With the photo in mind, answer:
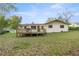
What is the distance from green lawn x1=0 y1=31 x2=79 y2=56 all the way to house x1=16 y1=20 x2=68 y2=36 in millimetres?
43

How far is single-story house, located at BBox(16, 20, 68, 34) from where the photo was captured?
202cm

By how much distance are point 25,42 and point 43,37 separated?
0.18 metres

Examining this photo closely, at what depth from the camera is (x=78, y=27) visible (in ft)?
6.55

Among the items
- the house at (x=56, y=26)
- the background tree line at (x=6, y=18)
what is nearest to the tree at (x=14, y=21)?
the background tree line at (x=6, y=18)

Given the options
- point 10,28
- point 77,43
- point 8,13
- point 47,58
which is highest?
point 8,13

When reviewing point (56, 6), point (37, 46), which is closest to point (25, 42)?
point (37, 46)

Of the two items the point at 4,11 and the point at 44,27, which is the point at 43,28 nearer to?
the point at 44,27

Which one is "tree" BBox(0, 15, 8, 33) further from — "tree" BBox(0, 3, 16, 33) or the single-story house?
the single-story house

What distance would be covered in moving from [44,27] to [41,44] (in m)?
0.16

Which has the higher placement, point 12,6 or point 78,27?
point 12,6

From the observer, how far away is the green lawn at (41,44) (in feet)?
6.53

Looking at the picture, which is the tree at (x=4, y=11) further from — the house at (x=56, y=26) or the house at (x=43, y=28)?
the house at (x=56, y=26)

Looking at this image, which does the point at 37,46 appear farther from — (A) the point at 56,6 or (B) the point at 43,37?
(A) the point at 56,6

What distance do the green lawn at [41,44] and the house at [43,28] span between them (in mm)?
43
